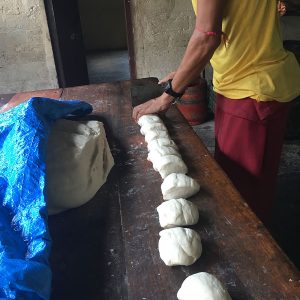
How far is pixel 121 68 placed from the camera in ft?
23.7

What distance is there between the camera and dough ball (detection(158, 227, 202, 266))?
0.87 metres

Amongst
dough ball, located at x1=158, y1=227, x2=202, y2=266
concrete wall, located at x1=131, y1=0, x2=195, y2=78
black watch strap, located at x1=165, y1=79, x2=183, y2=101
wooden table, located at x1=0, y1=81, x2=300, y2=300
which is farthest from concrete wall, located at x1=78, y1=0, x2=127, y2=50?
dough ball, located at x1=158, y1=227, x2=202, y2=266

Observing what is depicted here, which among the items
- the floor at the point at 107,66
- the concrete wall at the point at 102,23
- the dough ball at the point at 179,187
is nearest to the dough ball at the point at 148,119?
the dough ball at the point at 179,187

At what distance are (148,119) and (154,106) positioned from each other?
3.6 inches

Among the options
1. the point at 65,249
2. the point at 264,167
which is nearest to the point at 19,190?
the point at 65,249

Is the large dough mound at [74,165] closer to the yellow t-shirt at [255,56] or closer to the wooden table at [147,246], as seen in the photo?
the wooden table at [147,246]

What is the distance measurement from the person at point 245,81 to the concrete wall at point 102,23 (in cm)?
796

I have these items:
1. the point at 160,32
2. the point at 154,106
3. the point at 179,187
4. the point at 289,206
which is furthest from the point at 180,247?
the point at 160,32

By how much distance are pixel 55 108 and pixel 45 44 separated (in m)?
2.64

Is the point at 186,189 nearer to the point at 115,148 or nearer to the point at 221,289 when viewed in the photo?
the point at 221,289

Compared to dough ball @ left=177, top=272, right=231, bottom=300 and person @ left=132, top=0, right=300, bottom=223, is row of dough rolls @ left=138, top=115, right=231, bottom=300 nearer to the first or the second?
dough ball @ left=177, top=272, right=231, bottom=300

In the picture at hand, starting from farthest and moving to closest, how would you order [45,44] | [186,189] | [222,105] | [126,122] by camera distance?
[45,44], [126,122], [222,105], [186,189]

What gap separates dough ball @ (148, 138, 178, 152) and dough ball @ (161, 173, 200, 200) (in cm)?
27

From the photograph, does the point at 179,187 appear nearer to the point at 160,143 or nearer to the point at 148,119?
the point at 160,143
